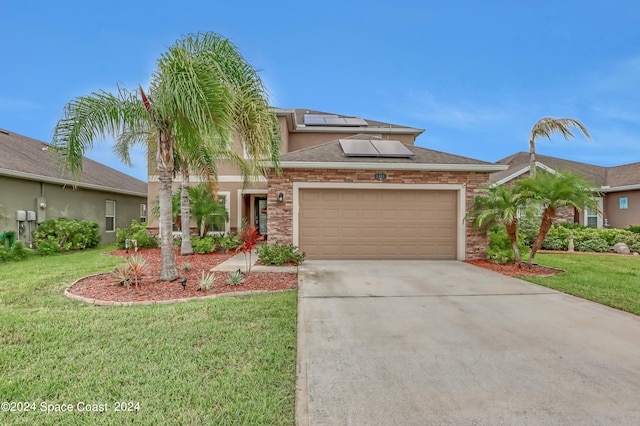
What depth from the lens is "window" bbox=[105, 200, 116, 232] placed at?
1585cm

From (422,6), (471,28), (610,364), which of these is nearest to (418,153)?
(422,6)

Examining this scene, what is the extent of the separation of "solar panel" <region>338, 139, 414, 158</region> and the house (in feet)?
0.18

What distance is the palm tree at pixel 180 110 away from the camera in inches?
211

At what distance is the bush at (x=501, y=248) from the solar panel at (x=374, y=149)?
3.64 metres

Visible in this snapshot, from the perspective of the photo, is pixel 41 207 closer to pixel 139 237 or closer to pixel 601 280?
pixel 139 237

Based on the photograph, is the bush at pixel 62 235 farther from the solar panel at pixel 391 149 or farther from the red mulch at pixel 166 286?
the solar panel at pixel 391 149

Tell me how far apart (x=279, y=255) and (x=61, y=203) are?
11059mm

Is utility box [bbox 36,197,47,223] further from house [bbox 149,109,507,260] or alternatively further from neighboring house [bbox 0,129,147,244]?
house [bbox 149,109,507,260]

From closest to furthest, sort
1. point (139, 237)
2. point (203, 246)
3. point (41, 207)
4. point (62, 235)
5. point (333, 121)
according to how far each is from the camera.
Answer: point (203, 246)
point (62, 235)
point (41, 207)
point (139, 237)
point (333, 121)

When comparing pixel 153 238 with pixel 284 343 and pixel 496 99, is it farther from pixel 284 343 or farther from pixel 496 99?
pixel 496 99

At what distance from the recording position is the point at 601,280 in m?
7.16

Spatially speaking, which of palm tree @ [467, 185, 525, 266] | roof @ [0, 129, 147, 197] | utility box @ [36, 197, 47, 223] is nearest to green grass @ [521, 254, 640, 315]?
palm tree @ [467, 185, 525, 266]

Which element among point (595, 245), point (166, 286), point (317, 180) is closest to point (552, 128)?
point (595, 245)

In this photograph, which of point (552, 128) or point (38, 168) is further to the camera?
point (552, 128)
